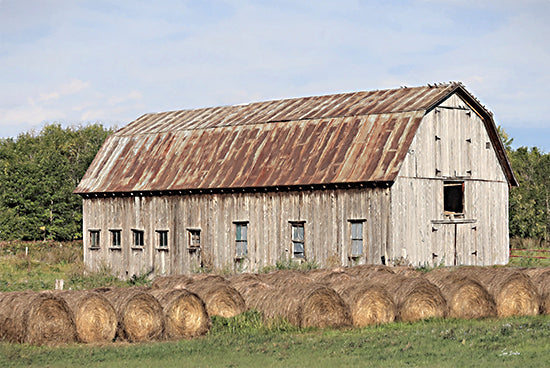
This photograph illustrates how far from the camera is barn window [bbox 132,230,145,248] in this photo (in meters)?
39.5

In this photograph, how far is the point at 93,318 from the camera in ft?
59.9

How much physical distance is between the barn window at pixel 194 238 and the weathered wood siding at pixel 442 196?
963 centimetres

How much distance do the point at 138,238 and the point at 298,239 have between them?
8991 millimetres

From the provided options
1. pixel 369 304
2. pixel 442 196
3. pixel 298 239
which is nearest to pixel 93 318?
pixel 369 304

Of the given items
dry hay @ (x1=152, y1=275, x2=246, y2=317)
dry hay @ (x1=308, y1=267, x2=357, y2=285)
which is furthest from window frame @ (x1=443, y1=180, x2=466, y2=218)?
dry hay @ (x1=152, y1=275, x2=246, y2=317)

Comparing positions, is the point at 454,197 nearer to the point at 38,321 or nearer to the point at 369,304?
the point at 369,304

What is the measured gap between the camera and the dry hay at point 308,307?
18891mm

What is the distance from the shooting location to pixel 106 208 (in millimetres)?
40719

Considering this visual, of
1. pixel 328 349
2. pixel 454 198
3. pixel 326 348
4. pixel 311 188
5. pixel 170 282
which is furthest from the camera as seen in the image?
pixel 454 198

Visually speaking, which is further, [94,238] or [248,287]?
[94,238]

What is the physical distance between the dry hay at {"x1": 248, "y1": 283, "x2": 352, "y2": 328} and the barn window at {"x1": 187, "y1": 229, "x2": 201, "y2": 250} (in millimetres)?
18131

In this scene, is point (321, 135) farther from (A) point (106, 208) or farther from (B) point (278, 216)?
(A) point (106, 208)

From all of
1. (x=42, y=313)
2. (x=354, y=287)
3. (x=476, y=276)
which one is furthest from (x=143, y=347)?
(x=476, y=276)

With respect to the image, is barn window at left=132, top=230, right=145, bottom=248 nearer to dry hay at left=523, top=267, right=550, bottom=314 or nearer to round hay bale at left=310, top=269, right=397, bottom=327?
round hay bale at left=310, top=269, right=397, bottom=327
